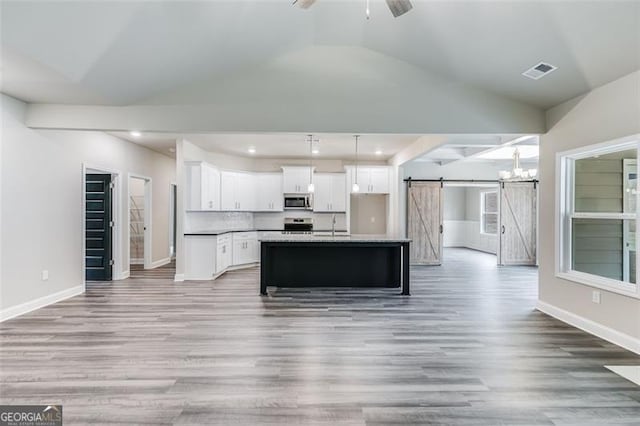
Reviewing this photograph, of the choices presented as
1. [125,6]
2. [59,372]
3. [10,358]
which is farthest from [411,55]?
[10,358]

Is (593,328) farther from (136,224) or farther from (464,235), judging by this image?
(464,235)

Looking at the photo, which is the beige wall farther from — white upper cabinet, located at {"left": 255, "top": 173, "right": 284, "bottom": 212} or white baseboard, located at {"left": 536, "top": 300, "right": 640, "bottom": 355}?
white upper cabinet, located at {"left": 255, "top": 173, "right": 284, "bottom": 212}

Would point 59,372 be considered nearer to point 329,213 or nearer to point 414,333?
point 414,333

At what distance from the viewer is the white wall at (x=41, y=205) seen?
429cm

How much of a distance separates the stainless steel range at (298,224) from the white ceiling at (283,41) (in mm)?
5019

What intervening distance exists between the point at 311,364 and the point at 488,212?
440 inches

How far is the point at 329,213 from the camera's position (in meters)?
9.19

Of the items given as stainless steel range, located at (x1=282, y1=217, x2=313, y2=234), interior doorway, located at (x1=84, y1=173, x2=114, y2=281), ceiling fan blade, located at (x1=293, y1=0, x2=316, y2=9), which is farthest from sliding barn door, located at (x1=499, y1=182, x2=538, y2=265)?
interior doorway, located at (x1=84, y1=173, x2=114, y2=281)

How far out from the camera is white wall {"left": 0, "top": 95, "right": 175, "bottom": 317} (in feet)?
14.1

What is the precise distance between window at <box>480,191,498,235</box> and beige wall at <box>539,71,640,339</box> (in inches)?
304

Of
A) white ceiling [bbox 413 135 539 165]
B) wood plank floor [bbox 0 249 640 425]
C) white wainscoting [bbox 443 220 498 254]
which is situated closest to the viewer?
wood plank floor [bbox 0 249 640 425]

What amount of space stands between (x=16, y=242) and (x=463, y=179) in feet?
31.3

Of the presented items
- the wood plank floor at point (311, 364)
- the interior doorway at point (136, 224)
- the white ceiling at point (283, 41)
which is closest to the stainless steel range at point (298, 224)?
the interior doorway at point (136, 224)

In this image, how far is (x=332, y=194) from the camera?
29.3 feet
